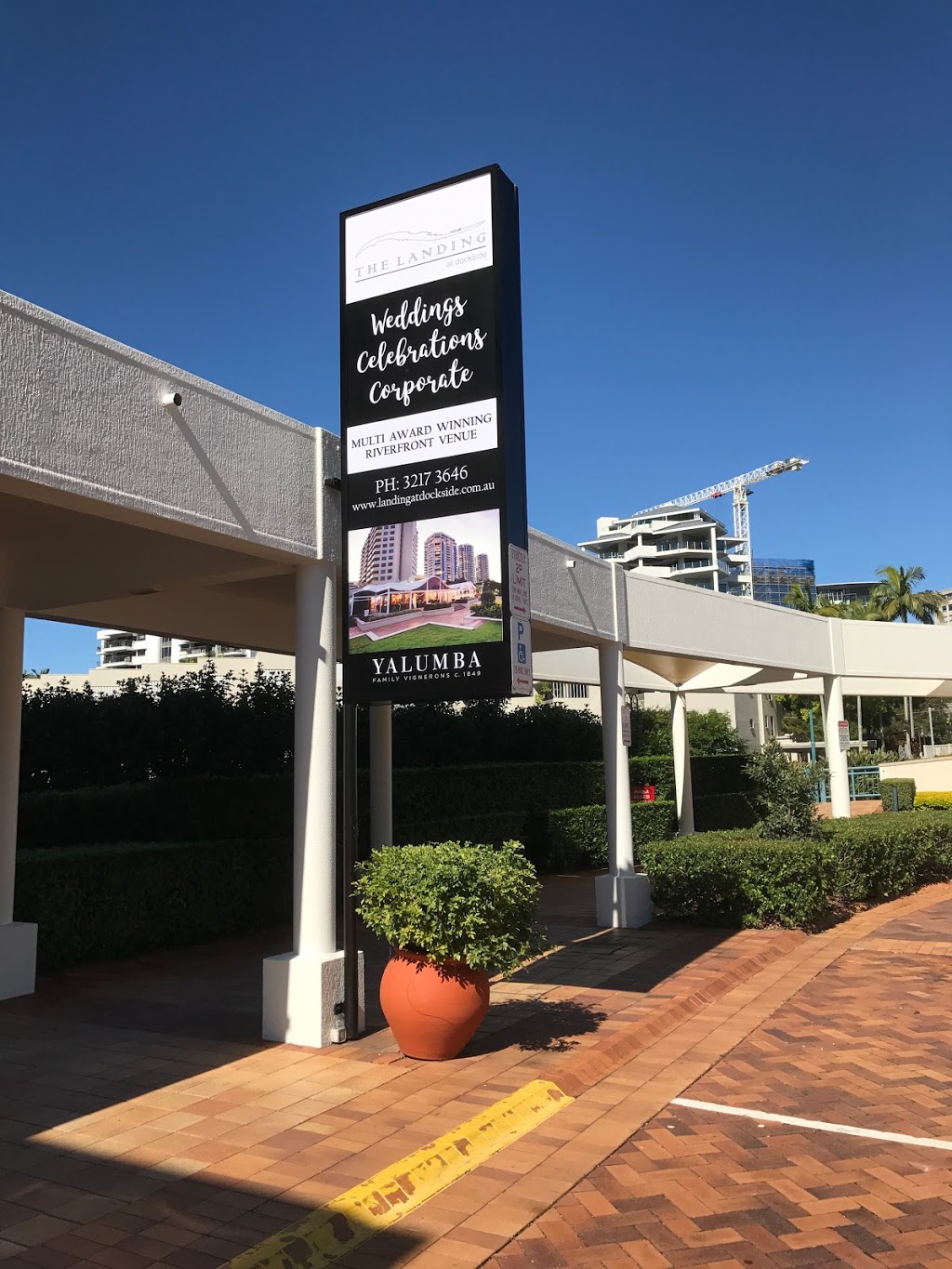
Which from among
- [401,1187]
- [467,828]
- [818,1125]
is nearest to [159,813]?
[467,828]

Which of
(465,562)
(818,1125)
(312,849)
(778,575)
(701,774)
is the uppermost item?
(778,575)

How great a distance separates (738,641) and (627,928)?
5.50 m

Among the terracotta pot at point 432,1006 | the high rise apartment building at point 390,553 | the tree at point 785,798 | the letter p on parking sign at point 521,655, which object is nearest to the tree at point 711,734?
the tree at point 785,798

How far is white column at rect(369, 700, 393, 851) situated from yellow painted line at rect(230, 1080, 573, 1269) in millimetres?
6260

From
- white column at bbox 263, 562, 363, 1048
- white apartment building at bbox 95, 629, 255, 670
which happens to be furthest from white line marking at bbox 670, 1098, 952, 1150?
white apartment building at bbox 95, 629, 255, 670

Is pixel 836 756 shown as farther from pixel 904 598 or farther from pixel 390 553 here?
pixel 904 598

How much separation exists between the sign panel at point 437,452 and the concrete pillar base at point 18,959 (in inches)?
141

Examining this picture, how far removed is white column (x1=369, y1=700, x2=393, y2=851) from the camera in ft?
39.2

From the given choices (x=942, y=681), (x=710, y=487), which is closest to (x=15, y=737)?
(x=942, y=681)

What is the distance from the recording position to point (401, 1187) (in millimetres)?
4488

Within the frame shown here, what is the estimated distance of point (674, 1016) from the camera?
25.3 ft

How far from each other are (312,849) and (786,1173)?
367cm

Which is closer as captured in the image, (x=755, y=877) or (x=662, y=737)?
(x=755, y=877)

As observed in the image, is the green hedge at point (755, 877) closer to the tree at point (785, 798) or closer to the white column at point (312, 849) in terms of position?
the tree at point (785, 798)
